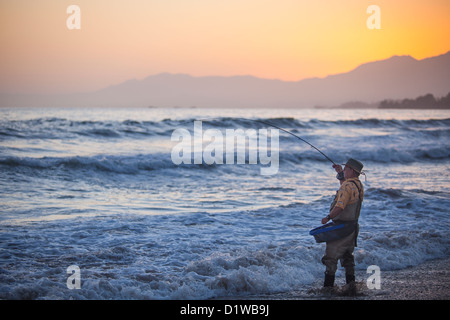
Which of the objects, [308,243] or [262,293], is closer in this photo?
[262,293]

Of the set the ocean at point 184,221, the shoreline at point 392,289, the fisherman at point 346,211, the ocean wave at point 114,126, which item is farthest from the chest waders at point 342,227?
the ocean wave at point 114,126

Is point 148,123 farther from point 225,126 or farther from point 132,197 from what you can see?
point 132,197

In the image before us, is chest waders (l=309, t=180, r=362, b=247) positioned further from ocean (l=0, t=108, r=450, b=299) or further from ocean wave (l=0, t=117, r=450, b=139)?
ocean wave (l=0, t=117, r=450, b=139)

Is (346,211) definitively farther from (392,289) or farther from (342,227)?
(392,289)

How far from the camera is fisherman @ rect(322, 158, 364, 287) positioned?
508cm

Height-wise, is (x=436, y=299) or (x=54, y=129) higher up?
(x=54, y=129)

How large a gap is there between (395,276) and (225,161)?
1308cm

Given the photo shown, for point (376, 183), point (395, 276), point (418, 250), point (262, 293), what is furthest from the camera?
point (376, 183)

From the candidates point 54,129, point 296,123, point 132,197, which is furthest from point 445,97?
point 132,197

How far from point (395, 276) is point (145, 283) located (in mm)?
3458

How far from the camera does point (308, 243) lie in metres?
7.69

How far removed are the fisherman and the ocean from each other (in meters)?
0.86

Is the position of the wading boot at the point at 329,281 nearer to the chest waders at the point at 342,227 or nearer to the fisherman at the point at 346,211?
the fisherman at the point at 346,211
